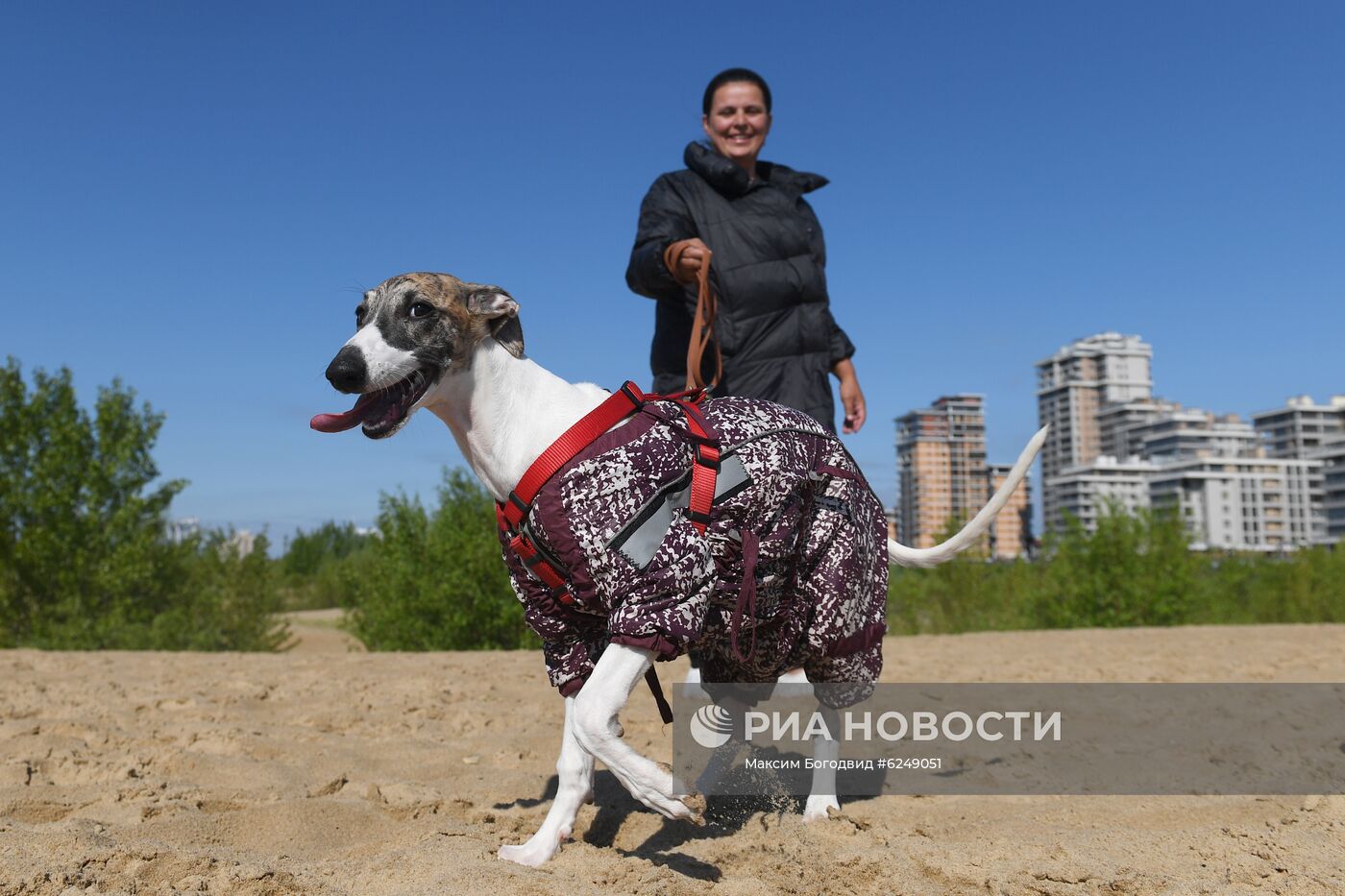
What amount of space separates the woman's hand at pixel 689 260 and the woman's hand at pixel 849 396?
→ 0.94 meters

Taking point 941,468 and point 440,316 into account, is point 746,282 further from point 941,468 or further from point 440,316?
point 941,468

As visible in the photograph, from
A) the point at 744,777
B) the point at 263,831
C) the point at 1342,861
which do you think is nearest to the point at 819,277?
the point at 744,777

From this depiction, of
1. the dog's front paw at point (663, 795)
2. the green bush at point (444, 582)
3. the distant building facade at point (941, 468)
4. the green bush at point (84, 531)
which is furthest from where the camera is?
the distant building facade at point (941, 468)

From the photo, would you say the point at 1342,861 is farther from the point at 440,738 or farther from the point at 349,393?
the point at 440,738

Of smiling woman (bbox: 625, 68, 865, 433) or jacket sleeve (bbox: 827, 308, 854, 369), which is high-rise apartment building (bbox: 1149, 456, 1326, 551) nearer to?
jacket sleeve (bbox: 827, 308, 854, 369)

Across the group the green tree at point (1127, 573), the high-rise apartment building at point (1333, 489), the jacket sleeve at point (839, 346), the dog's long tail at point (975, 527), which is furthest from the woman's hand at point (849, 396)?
the high-rise apartment building at point (1333, 489)

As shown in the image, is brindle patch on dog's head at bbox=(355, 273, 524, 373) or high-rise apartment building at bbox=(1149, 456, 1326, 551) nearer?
brindle patch on dog's head at bbox=(355, 273, 524, 373)

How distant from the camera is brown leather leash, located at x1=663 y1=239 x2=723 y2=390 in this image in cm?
336

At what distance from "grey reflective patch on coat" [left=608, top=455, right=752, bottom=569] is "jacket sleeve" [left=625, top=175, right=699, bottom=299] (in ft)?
3.68

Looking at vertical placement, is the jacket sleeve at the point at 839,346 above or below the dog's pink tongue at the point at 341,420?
above

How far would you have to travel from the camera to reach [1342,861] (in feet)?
8.52

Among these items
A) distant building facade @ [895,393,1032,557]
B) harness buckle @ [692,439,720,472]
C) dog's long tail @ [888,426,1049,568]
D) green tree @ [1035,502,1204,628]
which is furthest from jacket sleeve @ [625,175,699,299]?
distant building facade @ [895,393,1032,557]

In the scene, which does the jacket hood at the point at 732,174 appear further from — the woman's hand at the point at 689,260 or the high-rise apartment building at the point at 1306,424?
the high-rise apartment building at the point at 1306,424

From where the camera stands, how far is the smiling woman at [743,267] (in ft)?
11.9
